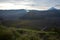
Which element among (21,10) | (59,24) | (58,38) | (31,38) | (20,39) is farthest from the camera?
(21,10)

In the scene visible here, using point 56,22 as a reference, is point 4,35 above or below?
above

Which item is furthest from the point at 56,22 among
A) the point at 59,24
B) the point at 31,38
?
the point at 31,38

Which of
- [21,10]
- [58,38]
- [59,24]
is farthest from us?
[21,10]

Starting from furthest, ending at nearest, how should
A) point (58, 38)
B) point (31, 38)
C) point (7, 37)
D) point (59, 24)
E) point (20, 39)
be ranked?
point (59, 24) < point (58, 38) < point (31, 38) < point (20, 39) < point (7, 37)

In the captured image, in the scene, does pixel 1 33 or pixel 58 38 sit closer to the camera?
pixel 1 33

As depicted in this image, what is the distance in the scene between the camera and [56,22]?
84.6 ft

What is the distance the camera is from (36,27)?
22.9 metres

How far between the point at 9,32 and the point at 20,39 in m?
1.08

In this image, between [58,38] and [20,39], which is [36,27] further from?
[20,39]

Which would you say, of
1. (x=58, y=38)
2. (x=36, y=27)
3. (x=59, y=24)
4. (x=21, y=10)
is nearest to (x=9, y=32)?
(x=58, y=38)

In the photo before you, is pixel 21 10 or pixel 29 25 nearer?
pixel 29 25

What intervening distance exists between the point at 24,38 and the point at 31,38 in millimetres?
810

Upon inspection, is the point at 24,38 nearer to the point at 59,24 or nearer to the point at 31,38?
the point at 31,38

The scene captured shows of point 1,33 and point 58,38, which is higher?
point 1,33
